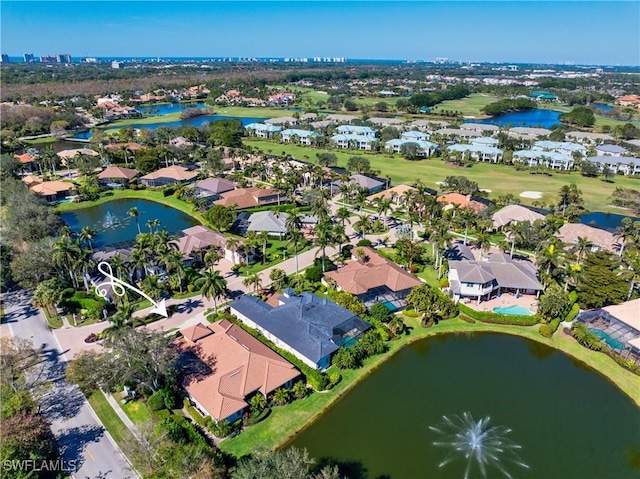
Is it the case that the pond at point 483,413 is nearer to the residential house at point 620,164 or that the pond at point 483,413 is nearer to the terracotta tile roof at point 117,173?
the terracotta tile roof at point 117,173

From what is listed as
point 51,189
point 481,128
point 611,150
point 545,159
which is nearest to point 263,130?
point 51,189

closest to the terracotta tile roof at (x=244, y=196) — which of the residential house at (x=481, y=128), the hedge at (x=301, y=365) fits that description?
the hedge at (x=301, y=365)

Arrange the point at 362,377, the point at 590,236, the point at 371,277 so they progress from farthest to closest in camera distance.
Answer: the point at 590,236 → the point at 371,277 → the point at 362,377

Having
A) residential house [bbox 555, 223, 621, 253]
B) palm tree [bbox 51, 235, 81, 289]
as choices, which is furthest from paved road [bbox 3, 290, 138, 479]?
residential house [bbox 555, 223, 621, 253]

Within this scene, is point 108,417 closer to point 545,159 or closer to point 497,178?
point 497,178

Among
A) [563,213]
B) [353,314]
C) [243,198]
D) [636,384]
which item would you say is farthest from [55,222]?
[563,213]

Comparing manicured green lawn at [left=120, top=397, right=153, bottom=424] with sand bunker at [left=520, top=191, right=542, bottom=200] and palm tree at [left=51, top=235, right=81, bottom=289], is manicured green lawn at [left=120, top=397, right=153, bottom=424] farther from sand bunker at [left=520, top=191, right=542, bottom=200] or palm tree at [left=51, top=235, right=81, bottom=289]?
sand bunker at [left=520, top=191, right=542, bottom=200]
